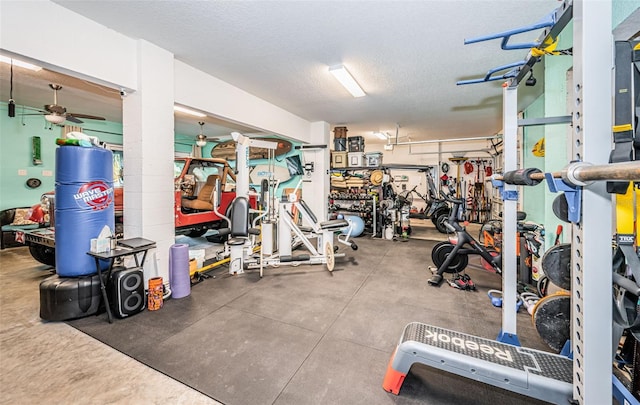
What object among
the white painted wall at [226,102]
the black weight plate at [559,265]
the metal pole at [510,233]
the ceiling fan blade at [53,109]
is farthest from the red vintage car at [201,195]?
the black weight plate at [559,265]

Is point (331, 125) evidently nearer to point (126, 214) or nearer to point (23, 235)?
point (126, 214)

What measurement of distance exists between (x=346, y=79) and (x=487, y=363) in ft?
12.5

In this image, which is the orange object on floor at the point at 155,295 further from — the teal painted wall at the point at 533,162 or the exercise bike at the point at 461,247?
the teal painted wall at the point at 533,162

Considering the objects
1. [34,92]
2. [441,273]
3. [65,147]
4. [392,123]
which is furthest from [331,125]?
[34,92]

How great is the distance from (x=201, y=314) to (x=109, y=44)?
319 cm

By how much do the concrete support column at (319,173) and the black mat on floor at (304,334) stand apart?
327cm

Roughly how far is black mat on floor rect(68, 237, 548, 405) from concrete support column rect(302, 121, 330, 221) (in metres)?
3.27

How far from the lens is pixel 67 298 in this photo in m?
2.48

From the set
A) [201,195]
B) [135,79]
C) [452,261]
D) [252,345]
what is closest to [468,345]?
[252,345]

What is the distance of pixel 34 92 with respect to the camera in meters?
4.72

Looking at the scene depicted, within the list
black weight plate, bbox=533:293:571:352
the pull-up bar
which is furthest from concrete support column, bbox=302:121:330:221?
the pull-up bar

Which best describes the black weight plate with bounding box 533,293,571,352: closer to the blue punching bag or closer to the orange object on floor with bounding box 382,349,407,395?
the orange object on floor with bounding box 382,349,407,395

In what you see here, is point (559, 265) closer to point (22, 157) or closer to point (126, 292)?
point (126, 292)

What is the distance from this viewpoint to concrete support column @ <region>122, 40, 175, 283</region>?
9.73 ft
